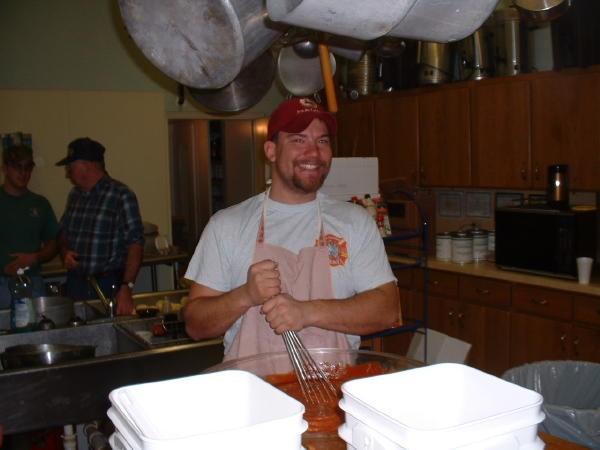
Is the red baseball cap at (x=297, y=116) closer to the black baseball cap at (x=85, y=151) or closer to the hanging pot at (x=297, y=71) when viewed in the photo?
the hanging pot at (x=297, y=71)

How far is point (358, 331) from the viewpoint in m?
1.72

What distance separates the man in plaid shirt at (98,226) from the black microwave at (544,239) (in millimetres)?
2106

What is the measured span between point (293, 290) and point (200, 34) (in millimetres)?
785

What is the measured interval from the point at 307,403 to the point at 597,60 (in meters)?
2.96

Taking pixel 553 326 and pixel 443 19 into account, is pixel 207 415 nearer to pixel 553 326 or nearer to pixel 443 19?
pixel 443 19

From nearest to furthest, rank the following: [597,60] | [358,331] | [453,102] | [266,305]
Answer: [266,305], [358,331], [597,60], [453,102]

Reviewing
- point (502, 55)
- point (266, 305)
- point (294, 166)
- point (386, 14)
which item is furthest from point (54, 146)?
point (386, 14)

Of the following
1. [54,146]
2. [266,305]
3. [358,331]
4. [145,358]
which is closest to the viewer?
[266,305]

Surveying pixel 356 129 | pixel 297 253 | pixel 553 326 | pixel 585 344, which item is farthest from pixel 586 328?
pixel 356 129

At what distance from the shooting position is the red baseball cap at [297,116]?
1.81 metres

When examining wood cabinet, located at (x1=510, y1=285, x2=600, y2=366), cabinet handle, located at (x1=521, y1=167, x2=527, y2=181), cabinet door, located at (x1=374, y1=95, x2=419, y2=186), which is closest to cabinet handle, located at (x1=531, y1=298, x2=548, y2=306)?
wood cabinet, located at (x1=510, y1=285, x2=600, y2=366)

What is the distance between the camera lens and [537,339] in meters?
3.66

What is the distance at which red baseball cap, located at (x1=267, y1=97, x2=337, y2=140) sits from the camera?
1.81m

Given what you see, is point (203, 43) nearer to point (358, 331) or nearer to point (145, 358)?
point (358, 331)
